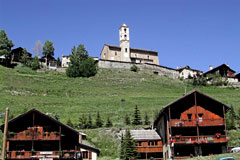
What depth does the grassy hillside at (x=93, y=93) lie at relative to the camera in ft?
243

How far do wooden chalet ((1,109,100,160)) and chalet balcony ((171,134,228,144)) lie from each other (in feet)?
34.4

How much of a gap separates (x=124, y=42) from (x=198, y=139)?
9691 cm

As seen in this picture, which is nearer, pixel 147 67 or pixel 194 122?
pixel 194 122

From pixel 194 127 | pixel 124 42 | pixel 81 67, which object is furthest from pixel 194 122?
pixel 124 42

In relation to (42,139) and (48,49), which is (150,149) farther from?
(48,49)

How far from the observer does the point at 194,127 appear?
140 ft

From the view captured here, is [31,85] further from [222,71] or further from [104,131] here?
[222,71]

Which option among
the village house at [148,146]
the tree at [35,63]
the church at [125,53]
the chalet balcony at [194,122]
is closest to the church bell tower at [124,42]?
the church at [125,53]

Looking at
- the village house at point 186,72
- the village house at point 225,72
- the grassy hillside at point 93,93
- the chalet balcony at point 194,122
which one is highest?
the village house at point 186,72

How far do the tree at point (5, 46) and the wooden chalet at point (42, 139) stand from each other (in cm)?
7987

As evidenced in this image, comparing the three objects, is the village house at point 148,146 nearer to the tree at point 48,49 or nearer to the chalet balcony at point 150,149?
the chalet balcony at point 150,149

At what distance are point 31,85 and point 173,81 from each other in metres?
47.5

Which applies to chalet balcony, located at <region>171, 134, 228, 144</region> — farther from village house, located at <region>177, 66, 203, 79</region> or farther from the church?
the church

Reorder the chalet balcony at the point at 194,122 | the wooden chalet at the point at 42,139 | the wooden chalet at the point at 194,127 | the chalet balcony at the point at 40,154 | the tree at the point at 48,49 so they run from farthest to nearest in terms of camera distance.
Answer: the tree at the point at 48,49
the chalet balcony at the point at 194,122
the wooden chalet at the point at 194,127
the wooden chalet at the point at 42,139
the chalet balcony at the point at 40,154
